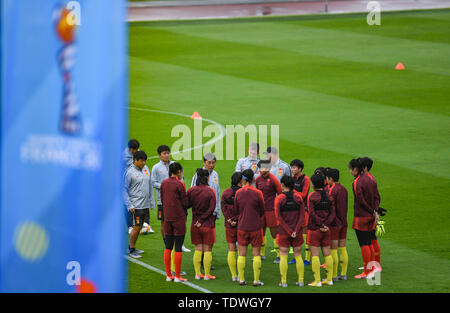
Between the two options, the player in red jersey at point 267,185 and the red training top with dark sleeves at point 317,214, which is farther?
the player in red jersey at point 267,185

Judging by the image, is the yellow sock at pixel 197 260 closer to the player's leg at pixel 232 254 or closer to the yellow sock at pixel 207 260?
the yellow sock at pixel 207 260

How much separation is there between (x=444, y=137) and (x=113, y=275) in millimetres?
16795

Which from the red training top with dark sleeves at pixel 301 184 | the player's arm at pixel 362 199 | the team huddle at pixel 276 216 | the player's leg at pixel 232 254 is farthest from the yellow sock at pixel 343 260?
the player's leg at pixel 232 254

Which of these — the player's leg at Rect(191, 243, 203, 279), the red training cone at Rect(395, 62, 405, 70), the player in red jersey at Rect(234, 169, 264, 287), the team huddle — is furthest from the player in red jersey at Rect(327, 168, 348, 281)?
the red training cone at Rect(395, 62, 405, 70)

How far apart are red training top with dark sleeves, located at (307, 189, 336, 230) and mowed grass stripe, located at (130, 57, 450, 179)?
6.32 m

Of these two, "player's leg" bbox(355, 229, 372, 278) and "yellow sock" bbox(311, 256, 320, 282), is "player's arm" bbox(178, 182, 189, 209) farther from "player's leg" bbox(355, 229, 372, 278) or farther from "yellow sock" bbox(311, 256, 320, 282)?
"player's leg" bbox(355, 229, 372, 278)

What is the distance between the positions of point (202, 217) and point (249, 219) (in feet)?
2.34

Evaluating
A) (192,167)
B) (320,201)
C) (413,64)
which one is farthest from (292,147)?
(413,64)

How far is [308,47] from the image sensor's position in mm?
30766

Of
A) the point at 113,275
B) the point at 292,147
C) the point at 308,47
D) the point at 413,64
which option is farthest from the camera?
the point at 308,47

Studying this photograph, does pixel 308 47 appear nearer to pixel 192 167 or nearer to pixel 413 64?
pixel 413 64

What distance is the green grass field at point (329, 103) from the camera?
11078 millimetres

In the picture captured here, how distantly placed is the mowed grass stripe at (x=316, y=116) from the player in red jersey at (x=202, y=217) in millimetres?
7223

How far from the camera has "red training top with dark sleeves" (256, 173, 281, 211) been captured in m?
10.7
